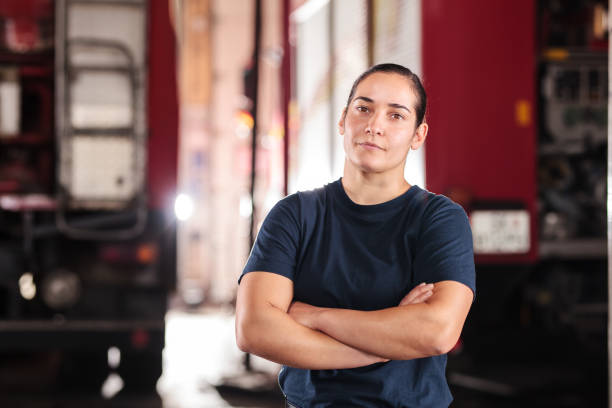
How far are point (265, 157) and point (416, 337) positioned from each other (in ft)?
40.0

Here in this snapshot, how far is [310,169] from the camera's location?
18.5ft

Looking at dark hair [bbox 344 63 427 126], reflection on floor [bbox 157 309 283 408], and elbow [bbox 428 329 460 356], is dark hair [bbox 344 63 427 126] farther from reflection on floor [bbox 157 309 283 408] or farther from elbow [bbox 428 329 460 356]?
reflection on floor [bbox 157 309 283 408]

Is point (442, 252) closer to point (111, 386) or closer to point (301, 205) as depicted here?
point (301, 205)

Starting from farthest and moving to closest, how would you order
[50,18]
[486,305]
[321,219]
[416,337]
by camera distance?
1. [50,18]
2. [486,305]
3. [321,219]
4. [416,337]

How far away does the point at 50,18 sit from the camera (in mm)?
5418

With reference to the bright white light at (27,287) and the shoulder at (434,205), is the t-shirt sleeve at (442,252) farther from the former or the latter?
the bright white light at (27,287)

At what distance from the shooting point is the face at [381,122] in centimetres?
177

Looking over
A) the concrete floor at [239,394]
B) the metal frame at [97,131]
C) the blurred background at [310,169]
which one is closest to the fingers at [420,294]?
the blurred background at [310,169]

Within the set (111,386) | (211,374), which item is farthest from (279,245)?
(211,374)

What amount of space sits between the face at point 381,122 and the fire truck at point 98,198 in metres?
3.34

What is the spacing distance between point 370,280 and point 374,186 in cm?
23

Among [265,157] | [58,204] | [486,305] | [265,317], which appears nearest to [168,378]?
[58,204]

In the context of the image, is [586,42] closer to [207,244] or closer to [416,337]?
[416,337]

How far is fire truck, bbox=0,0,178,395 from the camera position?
4.84 metres
